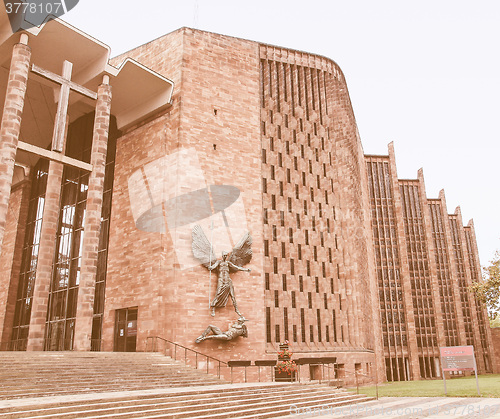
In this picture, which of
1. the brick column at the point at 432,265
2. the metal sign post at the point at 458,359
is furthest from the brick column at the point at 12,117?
the brick column at the point at 432,265

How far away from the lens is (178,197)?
2148 centimetres

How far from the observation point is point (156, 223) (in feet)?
70.0

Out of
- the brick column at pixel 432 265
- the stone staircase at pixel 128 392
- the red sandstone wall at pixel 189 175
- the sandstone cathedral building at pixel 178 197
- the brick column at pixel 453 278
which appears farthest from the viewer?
the brick column at pixel 453 278

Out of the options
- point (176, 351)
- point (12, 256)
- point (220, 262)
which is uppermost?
Result: point (12, 256)

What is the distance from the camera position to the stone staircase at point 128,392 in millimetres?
9578

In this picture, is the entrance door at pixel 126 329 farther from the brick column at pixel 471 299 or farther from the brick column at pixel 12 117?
the brick column at pixel 471 299

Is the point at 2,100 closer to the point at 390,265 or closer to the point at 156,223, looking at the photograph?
the point at 156,223

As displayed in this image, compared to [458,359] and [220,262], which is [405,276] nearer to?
[220,262]

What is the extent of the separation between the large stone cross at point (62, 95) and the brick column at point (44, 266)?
2.58m

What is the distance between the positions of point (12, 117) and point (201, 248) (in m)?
9.35

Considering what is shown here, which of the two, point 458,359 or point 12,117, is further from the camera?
point 12,117

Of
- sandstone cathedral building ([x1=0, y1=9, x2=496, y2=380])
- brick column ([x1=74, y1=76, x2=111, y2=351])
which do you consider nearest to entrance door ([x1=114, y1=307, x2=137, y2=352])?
sandstone cathedral building ([x1=0, y1=9, x2=496, y2=380])

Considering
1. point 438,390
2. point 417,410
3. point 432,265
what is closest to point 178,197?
point 417,410

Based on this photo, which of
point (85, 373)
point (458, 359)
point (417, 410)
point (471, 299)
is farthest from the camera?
point (471, 299)
